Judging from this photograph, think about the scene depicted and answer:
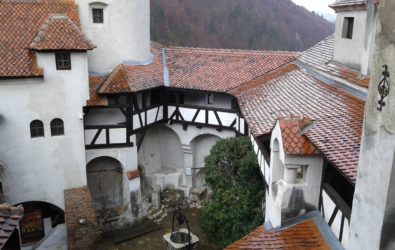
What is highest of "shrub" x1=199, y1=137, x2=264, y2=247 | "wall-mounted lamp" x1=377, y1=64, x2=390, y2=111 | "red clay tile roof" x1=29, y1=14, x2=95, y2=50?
"red clay tile roof" x1=29, y1=14, x2=95, y2=50

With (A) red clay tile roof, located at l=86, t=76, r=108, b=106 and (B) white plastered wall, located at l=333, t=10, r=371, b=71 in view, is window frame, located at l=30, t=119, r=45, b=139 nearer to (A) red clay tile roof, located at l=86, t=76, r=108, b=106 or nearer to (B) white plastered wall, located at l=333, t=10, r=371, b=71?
(A) red clay tile roof, located at l=86, t=76, r=108, b=106

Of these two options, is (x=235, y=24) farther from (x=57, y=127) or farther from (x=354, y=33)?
(x=354, y=33)

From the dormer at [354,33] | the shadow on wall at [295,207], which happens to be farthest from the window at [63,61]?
the shadow on wall at [295,207]

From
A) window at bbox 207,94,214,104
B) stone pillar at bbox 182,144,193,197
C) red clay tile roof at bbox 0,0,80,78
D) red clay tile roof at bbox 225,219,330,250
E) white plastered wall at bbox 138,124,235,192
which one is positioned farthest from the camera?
stone pillar at bbox 182,144,193,197

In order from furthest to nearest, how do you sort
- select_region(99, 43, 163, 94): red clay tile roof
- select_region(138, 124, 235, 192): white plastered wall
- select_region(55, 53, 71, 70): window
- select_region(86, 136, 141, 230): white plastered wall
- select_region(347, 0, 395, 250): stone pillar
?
select_region(138, 124, 235, 192): white plastered wall < select_region(86, 136, 141, 230): white plastered wall < select_region(99, 43, 163, 94): red clay tile roof < select_region(55, 53, 71, 70): window < select_region(347, 0, 395, 250): stone pillar

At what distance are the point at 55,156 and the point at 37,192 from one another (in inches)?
65.6

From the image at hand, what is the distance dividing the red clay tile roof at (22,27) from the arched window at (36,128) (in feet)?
6.53

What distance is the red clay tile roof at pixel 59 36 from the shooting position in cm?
1548

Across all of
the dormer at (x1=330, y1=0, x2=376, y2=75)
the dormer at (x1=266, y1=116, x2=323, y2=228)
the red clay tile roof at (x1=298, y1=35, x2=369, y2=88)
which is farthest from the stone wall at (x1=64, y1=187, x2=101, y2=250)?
the dormer at (x1=330, y1=0, x2=376, y2=75)

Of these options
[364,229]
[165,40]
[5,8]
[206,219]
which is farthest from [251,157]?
[165,40]

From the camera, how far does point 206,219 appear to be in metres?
13.9

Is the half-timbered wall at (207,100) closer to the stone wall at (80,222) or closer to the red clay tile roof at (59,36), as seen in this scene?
the red clay tile roof at (59,36)

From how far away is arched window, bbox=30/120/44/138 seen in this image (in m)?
16.3

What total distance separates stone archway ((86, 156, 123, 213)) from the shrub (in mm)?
5967
